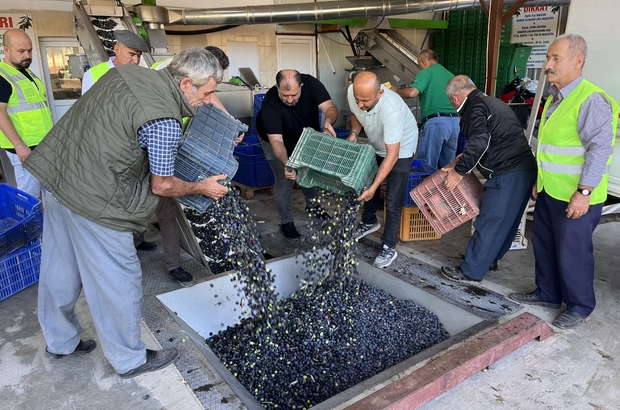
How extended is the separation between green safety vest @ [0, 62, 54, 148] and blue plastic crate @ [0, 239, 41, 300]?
0.90m

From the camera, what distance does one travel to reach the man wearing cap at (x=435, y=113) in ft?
16.2

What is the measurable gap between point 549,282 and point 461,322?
668 mm

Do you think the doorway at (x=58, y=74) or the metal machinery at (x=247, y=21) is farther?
the doorway at (x=58, y=74)

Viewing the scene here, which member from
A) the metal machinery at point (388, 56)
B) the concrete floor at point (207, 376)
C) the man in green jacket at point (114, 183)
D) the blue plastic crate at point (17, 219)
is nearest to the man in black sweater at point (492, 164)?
the concrete floor at point (207, 376)

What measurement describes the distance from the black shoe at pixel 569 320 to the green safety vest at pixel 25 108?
399cm

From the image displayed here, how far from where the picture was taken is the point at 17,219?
137 inches

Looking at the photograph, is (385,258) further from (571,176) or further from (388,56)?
(388,56)

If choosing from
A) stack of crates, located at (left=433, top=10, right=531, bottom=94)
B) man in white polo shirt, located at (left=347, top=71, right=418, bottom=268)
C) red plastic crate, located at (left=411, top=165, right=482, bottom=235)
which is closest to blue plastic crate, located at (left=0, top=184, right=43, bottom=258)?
man in white polo shirt, located at (left=347, top=71, right=418, bottom=268)

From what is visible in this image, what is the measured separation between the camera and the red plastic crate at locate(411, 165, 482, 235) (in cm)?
310

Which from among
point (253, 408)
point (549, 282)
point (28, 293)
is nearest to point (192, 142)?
point (253, 408)

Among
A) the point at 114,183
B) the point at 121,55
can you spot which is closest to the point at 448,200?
the point at 114,183

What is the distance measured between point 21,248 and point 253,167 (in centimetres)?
265

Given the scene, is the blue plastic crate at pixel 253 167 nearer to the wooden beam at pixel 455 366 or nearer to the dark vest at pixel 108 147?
the dark vest at pixel 108 147

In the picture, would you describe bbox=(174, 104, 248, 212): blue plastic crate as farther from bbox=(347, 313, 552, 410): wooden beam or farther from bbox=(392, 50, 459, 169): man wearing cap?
bbox=(392, 50, 459, 169): man wearing cap
